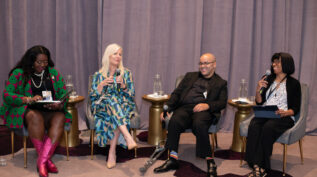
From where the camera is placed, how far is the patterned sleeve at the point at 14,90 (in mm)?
3420

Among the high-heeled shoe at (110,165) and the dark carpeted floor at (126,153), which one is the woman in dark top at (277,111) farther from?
the high-heeled shoe at (110,165)

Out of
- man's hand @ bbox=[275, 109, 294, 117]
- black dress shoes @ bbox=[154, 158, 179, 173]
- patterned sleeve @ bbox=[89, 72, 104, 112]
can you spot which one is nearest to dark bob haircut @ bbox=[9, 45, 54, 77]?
patterned sleeve @ bbox=[89, 72, 104, 112]

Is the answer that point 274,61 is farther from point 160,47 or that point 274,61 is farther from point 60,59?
point 60,59

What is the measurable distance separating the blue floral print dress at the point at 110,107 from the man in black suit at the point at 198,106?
45cm

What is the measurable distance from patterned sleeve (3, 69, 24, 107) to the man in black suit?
5.07 feet

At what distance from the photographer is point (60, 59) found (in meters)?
5.04

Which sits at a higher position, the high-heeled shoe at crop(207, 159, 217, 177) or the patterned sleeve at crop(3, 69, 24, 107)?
the patterned sleeve at crop(3, 69, 24, 107)

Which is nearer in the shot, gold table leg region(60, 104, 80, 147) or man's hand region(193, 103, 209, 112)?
man's hand region(193, 103, 209, 112)

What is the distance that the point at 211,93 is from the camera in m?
3.74

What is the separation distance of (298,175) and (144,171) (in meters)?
1.59

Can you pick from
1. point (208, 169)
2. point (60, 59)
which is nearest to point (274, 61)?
point (208, 169)

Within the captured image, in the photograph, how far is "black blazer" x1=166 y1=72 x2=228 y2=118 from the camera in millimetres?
3666

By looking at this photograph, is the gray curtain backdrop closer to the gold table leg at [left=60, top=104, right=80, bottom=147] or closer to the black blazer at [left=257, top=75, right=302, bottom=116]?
the gold table leg at [left=60, top=104, right=80, bottom=147]

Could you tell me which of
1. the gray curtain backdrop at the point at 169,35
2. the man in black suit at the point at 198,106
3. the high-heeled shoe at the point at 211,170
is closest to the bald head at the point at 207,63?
the man in black suit at the point at 198,106
